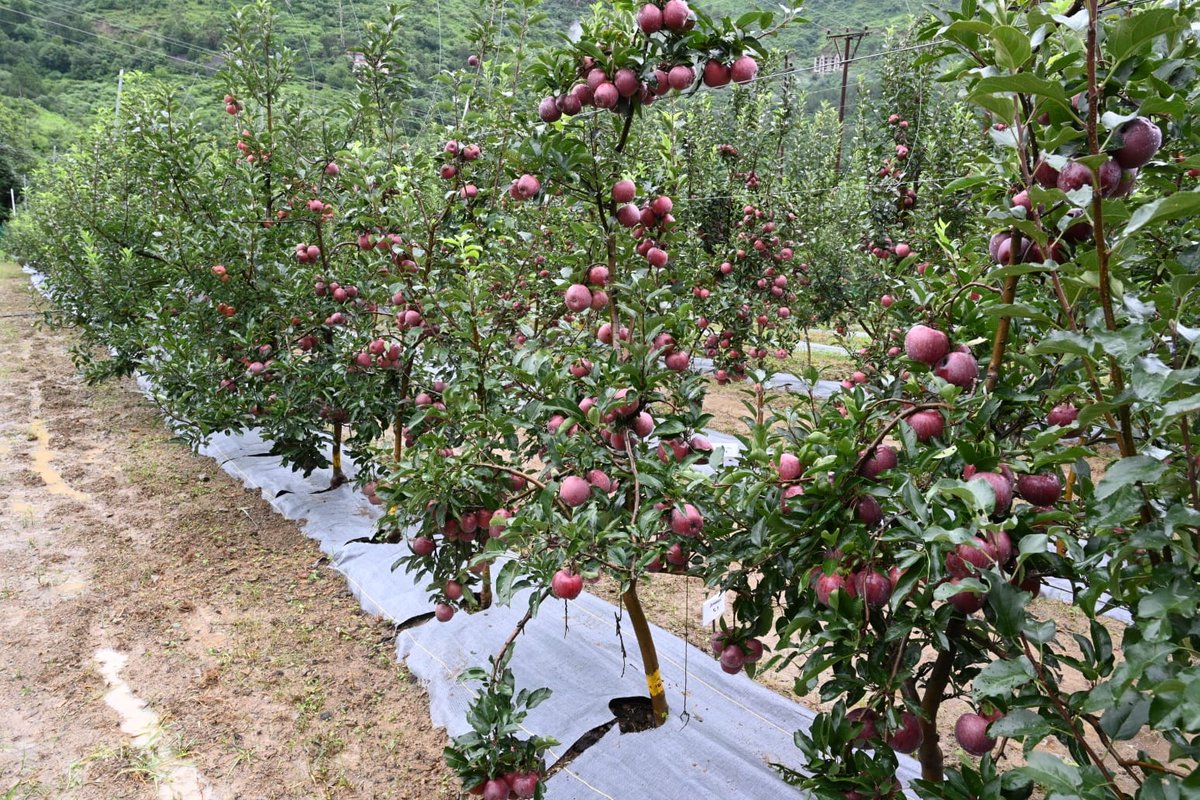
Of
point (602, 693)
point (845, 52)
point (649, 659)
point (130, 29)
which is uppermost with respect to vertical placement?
point (130, 29)

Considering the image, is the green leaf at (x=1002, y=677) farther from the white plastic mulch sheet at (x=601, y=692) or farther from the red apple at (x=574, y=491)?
the white plastic mulch sheet at (x=601, y=692)

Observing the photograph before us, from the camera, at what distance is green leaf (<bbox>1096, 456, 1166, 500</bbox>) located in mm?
763

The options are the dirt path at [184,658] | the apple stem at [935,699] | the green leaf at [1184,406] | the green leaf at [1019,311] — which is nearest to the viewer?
the green leaf at [1184,406]

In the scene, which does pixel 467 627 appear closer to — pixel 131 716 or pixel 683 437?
pixel 131 716

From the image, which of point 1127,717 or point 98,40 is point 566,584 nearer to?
point 1127,717

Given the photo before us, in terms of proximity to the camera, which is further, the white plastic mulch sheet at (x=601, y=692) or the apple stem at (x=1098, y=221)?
the white plastic mulch sheet at (x=601, y=692)

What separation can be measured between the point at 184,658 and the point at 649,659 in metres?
2.04

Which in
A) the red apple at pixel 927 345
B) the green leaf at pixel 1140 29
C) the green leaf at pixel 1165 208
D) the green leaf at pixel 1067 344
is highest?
the green leaf at pixel 1140 29

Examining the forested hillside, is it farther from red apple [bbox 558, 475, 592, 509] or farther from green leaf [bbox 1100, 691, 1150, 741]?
green leaf [bbox 1100, 691, 1150, 741]

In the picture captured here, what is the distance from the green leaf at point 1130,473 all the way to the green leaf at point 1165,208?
26cm

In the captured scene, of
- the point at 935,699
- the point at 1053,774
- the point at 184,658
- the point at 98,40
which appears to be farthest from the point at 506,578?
the point at 98,40

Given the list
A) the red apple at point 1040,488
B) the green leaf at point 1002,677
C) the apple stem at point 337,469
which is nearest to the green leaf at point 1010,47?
the red apple at point 1040,488

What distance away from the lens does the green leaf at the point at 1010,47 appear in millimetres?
812

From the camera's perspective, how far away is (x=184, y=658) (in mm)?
2869
